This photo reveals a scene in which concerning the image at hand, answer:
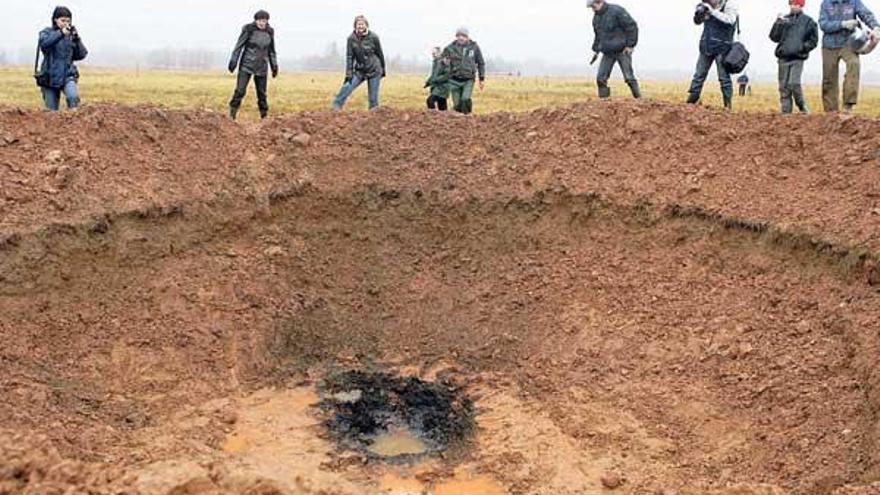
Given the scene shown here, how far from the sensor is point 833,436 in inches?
265

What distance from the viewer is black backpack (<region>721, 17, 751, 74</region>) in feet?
38.6

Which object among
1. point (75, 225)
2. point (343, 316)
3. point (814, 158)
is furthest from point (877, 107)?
point (75, 225)

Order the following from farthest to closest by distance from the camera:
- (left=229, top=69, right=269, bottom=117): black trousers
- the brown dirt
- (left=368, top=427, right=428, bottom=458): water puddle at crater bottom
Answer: (left=229, top=69, right=269, bottom=117): black trousers < (left=368, top=427, right=428, bottom=458): water puddle at crater bottom < the brown dirt

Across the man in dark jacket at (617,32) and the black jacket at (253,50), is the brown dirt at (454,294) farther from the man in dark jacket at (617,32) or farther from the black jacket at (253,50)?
the black jacket at (253,50)

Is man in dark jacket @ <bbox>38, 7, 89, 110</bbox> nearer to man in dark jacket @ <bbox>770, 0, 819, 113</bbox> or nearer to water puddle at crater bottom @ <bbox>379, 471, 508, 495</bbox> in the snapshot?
water puddle at crater bottom @ <bbox>379, 471, 508, 495</bbox>

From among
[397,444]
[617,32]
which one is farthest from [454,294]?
[617,32]

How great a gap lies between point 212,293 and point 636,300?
4.90 metres

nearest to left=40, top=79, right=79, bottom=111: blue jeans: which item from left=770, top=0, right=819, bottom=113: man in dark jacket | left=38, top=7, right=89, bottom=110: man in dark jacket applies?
left=38, top=7, right=89, bottom=110: man in dark jacket

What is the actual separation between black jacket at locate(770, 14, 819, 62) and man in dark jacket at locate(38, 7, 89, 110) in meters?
9.79

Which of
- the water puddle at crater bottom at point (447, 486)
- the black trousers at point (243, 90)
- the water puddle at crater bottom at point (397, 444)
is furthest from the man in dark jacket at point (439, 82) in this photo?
the water puddle at crater bottom at point (447, 486)

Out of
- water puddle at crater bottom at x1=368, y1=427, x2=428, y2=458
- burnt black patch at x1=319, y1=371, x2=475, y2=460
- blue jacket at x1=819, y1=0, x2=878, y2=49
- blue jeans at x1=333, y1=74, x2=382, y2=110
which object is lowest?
water puddle at crater bottom at x1=368, y1=427, x2=428, y2=458

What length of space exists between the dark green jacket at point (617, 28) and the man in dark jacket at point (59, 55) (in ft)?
24.7

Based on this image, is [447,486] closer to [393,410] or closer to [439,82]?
[393,410]

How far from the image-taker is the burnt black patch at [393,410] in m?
7.96
